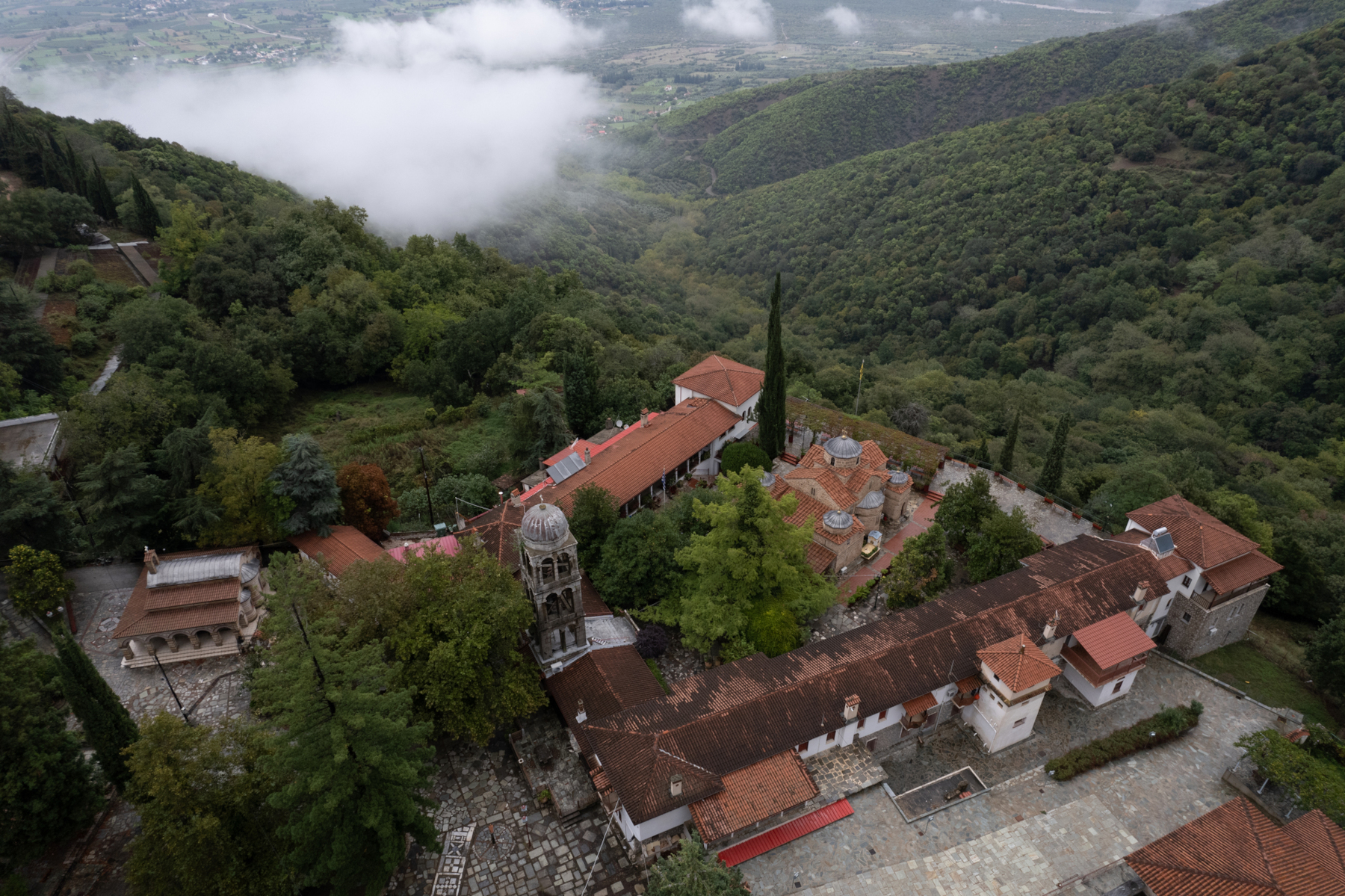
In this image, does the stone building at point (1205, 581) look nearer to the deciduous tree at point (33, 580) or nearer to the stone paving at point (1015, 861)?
the stone paving at point (1015, 861)

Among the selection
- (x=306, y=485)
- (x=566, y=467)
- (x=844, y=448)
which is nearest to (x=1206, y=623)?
(x=844, y=448)

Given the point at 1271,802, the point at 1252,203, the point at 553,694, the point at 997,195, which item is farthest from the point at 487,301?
the point at 1252,203

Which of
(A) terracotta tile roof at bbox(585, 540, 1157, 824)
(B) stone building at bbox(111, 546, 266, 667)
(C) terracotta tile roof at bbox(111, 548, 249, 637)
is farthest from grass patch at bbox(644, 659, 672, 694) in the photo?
(C) terracotta tile roof at bbox(111, 548, 249, 637)

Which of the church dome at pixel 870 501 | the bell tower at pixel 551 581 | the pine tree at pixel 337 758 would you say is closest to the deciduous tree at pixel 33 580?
the pine tree at pixel 337 758

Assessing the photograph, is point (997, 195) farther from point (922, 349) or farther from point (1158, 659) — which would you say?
point (1158, 659)

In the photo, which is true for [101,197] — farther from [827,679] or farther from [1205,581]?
[1205,581]
